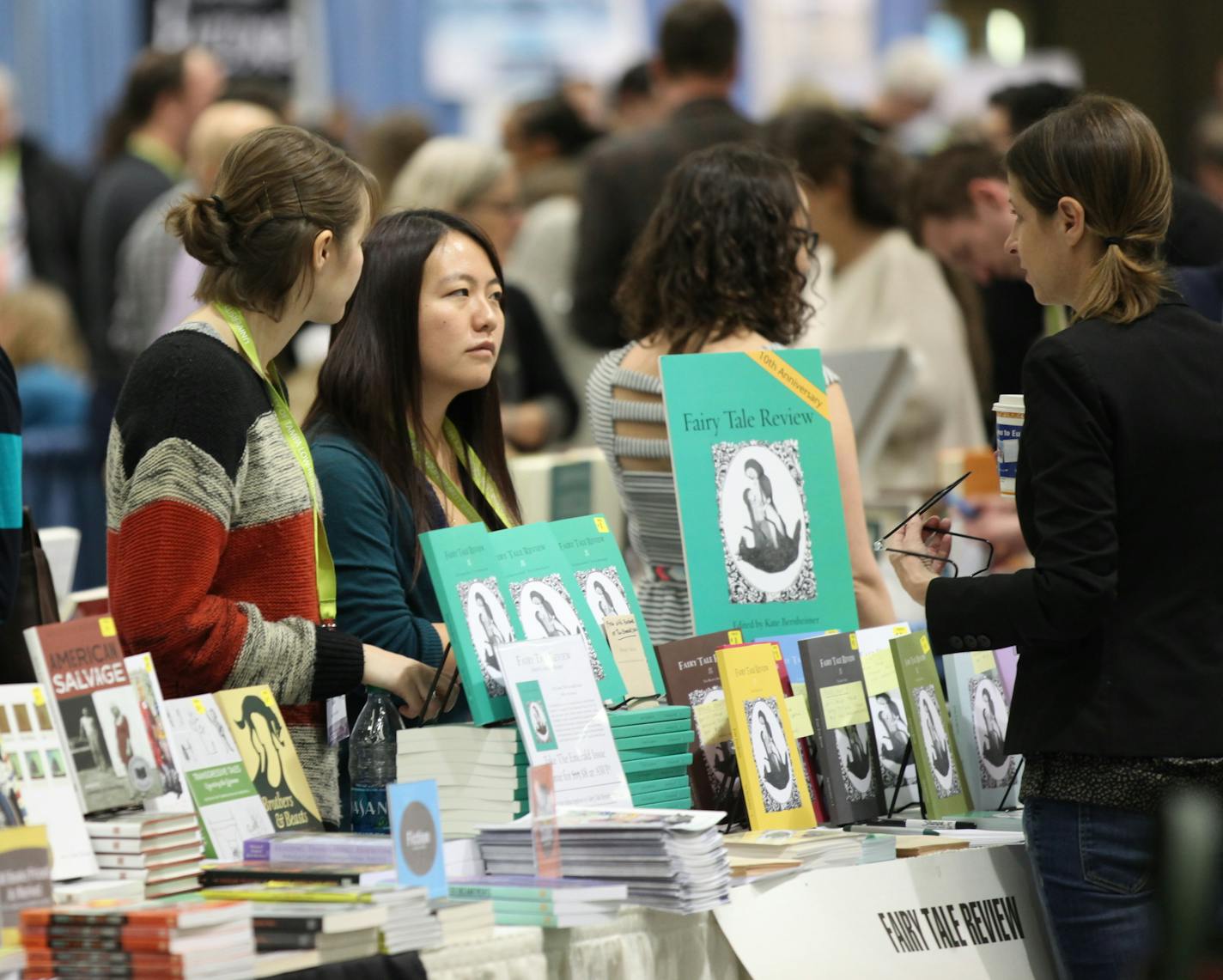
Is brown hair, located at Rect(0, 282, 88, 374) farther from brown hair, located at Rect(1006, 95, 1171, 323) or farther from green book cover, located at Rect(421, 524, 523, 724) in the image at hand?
brown hair, located at Rect(1006, 95, 1171, 323)

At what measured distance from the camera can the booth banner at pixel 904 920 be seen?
101 inches

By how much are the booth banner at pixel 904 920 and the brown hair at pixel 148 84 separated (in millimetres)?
4852

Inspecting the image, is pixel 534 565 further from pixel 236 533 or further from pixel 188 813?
pixel 188 813

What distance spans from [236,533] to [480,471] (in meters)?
0.60

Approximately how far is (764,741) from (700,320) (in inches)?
36.2

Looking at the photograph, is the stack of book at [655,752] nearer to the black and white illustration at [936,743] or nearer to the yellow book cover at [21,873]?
the black and white illustration at [936,743]

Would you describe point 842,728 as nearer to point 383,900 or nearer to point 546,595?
point 546,595

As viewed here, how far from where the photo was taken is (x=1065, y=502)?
234 cm

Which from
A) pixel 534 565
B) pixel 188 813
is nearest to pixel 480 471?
pixel 534 565

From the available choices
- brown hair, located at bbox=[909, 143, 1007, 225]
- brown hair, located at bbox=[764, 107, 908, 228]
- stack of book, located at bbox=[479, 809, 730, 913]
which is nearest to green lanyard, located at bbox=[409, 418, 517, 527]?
stack of book, located at bbox=[479, 809, 730, 913]

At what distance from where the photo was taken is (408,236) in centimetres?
303

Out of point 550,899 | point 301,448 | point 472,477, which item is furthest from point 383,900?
point 472,477

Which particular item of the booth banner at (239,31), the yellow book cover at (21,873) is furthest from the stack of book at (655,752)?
the booth banner at (239,31)

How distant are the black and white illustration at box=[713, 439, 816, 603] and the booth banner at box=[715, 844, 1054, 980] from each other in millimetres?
609
